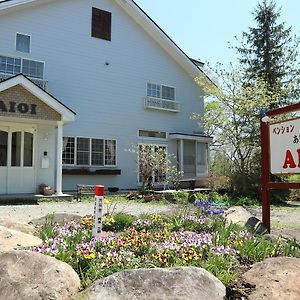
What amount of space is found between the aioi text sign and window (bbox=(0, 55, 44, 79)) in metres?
13.1

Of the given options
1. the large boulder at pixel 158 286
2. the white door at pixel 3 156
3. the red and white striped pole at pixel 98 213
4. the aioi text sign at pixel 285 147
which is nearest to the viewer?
the large boulder at pixel 158 286

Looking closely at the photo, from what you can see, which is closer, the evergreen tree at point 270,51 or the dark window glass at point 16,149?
the dark window glass at point 16,149

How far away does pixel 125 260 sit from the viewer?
152 inches

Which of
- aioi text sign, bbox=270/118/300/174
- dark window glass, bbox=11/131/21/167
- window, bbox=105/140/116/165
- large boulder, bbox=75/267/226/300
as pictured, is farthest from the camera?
window, bbox=105/140/116/165

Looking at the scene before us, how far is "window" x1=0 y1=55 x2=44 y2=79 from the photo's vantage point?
1645 centimetres

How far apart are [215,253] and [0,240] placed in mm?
2549

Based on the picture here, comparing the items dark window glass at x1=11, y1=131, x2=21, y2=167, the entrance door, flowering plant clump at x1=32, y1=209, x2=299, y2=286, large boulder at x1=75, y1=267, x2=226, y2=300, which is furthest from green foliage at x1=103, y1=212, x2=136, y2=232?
dark window glass at x1=11, y1=131, x2=21, y2=167

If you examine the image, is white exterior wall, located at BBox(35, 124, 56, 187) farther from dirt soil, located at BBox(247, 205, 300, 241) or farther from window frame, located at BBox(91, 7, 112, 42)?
dirt soil, located at BBox(247, 205, 300, 241)

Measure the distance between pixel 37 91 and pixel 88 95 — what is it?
4.70 meters

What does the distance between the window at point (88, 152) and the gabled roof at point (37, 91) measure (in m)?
3.06

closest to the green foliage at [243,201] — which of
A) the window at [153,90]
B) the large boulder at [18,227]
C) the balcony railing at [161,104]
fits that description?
the balcony railing at [161,104]

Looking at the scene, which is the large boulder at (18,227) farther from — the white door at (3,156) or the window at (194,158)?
the window at (194,158)

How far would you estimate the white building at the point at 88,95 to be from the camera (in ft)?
49.5

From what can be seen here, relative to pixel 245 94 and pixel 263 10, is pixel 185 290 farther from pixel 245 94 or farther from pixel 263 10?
pixel 263 10
